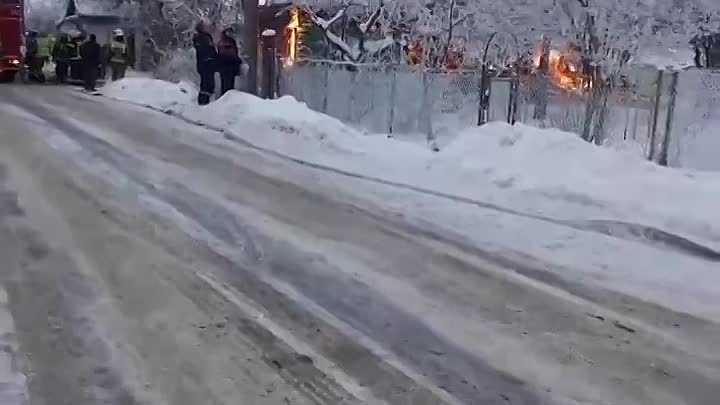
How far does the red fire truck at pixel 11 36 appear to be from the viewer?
27.1 m

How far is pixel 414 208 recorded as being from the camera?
29.8 ft

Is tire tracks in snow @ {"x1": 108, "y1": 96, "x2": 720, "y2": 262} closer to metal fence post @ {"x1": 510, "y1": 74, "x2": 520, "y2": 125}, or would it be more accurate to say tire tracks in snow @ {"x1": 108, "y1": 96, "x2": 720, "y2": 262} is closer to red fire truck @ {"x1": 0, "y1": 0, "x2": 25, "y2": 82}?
metal fence post @ {"x1": 510, "y1": 74, "x2": 520, "y2": 125}

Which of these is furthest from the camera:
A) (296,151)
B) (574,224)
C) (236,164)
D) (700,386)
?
(296,151)

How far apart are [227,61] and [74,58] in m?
12.1

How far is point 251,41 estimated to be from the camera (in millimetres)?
20797

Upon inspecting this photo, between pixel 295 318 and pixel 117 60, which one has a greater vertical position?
pixel 117 60

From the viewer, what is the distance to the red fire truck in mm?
27141

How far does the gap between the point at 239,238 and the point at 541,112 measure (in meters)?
9.06

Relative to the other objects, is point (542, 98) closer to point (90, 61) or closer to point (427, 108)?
point (427, 108)

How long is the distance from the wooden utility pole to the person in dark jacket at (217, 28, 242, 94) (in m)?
0.46

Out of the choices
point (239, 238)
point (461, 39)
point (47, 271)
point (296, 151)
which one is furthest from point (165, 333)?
point (461, 39)

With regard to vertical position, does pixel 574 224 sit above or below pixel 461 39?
below

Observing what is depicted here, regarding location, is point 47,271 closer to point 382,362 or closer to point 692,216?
point 382,362

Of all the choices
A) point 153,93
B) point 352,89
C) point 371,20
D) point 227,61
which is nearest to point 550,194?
point 352,89
